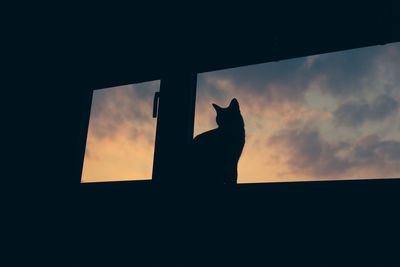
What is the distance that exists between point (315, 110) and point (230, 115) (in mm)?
712

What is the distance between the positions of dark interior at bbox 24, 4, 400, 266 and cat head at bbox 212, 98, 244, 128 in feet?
1.61

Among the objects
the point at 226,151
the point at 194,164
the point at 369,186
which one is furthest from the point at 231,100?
the point at 369,186

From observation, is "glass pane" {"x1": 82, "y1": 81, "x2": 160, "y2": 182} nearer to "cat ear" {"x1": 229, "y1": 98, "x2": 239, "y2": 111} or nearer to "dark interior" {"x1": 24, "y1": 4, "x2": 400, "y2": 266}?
"dark interior" {"x1": 24, "y1": 4, "x2": 400, "y2": 266}

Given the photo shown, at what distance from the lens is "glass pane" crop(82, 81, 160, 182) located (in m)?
1.76

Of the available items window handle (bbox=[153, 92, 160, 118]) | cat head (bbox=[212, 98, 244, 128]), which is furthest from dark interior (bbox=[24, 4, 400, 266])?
cat head (bbox=[212, 98, 244, 128])

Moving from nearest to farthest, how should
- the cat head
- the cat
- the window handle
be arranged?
1. the cat
2. the window handle
3. the cat head

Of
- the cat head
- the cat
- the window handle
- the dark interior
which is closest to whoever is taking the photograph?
the dark interior

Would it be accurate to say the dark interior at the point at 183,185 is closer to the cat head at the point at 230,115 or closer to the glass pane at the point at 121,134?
the glass pane at the point at 121,134

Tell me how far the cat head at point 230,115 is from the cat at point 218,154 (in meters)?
0.05

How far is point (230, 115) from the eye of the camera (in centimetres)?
218

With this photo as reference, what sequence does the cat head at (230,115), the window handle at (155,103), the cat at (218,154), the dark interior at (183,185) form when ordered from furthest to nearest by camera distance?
the cat head at (230,115)
the window handle at (155,103)
the cat at (218,154)
the dark interior at (183,185)

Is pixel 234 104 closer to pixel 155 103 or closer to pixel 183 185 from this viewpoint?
pixel 155 103

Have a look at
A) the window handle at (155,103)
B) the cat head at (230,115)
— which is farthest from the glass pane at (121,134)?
the cat head at (230,115)

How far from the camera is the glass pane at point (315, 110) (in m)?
1.37
